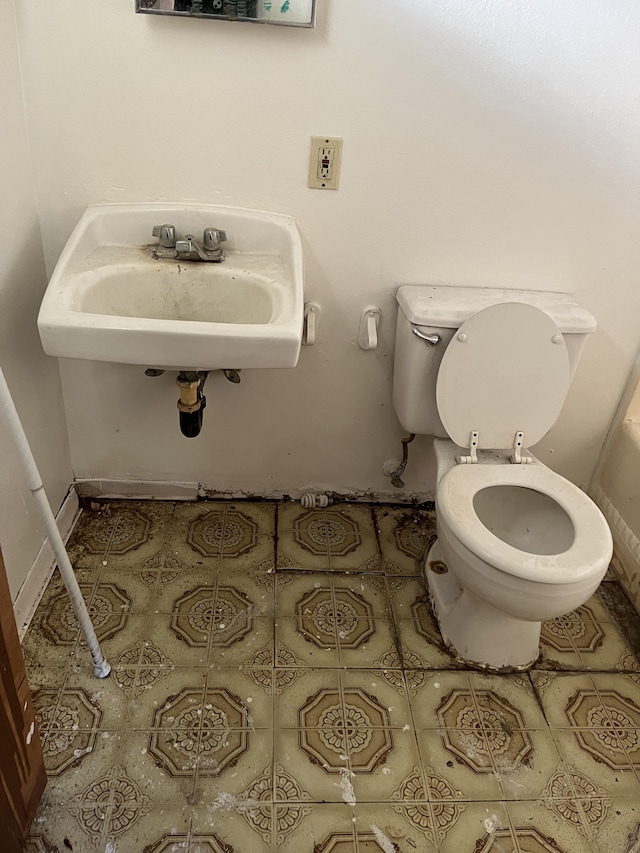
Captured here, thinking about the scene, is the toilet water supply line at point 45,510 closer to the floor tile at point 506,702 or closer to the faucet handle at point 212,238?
the faucet handle at point 212,238

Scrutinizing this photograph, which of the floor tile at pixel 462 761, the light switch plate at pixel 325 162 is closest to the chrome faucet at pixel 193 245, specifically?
the light switch plate at pixel 325 162

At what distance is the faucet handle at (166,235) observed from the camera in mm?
1438

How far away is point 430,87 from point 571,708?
1389 millimetres

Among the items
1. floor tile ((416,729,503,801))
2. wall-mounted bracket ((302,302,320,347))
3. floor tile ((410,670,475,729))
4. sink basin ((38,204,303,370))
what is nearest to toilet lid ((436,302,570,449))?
wall-mounted bracket ((302,302,320,347))

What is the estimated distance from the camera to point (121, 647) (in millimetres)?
1480

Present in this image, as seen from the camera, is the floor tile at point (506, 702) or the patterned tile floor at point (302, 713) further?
the floor tile at point (506, 702)

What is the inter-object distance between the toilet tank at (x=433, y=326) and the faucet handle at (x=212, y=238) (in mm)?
447

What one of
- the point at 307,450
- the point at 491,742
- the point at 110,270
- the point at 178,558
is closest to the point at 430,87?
the point at 110,270

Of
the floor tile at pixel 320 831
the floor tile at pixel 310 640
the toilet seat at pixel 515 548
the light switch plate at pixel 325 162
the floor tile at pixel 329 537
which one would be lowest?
the floor tile at pixel 320 831

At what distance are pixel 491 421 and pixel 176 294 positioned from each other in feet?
2.58

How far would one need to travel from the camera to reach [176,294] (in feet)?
4.73

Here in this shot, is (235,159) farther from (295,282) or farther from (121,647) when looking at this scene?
(121,647)

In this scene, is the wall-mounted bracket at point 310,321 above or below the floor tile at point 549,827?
above

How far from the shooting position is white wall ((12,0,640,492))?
1320 millimetres
